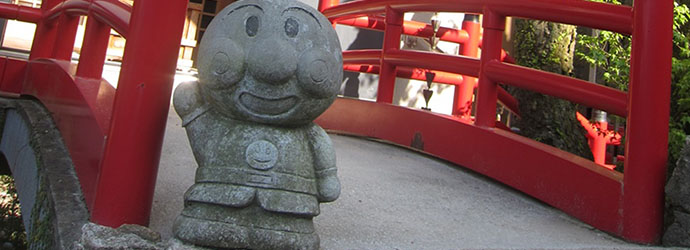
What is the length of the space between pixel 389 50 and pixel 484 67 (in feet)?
3.52

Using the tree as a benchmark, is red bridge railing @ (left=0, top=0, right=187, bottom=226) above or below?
below

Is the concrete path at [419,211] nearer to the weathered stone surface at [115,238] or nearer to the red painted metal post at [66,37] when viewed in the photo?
the weathered stone surface at [115,238]

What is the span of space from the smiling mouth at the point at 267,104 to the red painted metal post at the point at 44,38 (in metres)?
2.72

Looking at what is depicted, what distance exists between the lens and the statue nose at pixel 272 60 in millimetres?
1437

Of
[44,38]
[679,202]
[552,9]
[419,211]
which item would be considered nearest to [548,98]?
[552,9]

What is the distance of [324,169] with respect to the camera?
1543mm

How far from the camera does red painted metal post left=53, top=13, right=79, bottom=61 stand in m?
3.05

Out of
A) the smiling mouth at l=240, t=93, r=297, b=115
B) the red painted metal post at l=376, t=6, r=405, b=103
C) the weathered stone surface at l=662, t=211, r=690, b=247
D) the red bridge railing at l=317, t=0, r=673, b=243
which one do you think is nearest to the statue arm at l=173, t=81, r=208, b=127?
the smiling mouth at l=240, t=93, r=297, b=115

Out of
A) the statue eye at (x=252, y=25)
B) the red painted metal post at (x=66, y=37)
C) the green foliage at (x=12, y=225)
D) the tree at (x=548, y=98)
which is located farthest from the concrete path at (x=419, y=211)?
the green foliage at (x=12, y=225)

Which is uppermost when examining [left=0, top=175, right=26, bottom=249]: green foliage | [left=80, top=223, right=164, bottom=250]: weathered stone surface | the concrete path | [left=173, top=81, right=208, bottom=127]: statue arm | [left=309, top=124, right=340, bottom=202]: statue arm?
[left=173, top=81, right=208, bottom=127]: statue arm

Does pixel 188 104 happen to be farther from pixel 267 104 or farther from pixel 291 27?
pixel 291 27

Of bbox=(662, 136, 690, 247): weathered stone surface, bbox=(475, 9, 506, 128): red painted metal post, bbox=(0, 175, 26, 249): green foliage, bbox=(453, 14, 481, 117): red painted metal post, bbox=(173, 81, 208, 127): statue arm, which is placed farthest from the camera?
bbox=(453, 14, 481, 117): red painted metal post

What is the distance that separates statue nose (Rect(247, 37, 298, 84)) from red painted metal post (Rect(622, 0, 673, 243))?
1.53m

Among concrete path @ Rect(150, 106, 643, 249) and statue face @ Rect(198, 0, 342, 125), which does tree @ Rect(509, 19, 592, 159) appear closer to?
concrete path @ Rect(150, 106, 643, 249)
